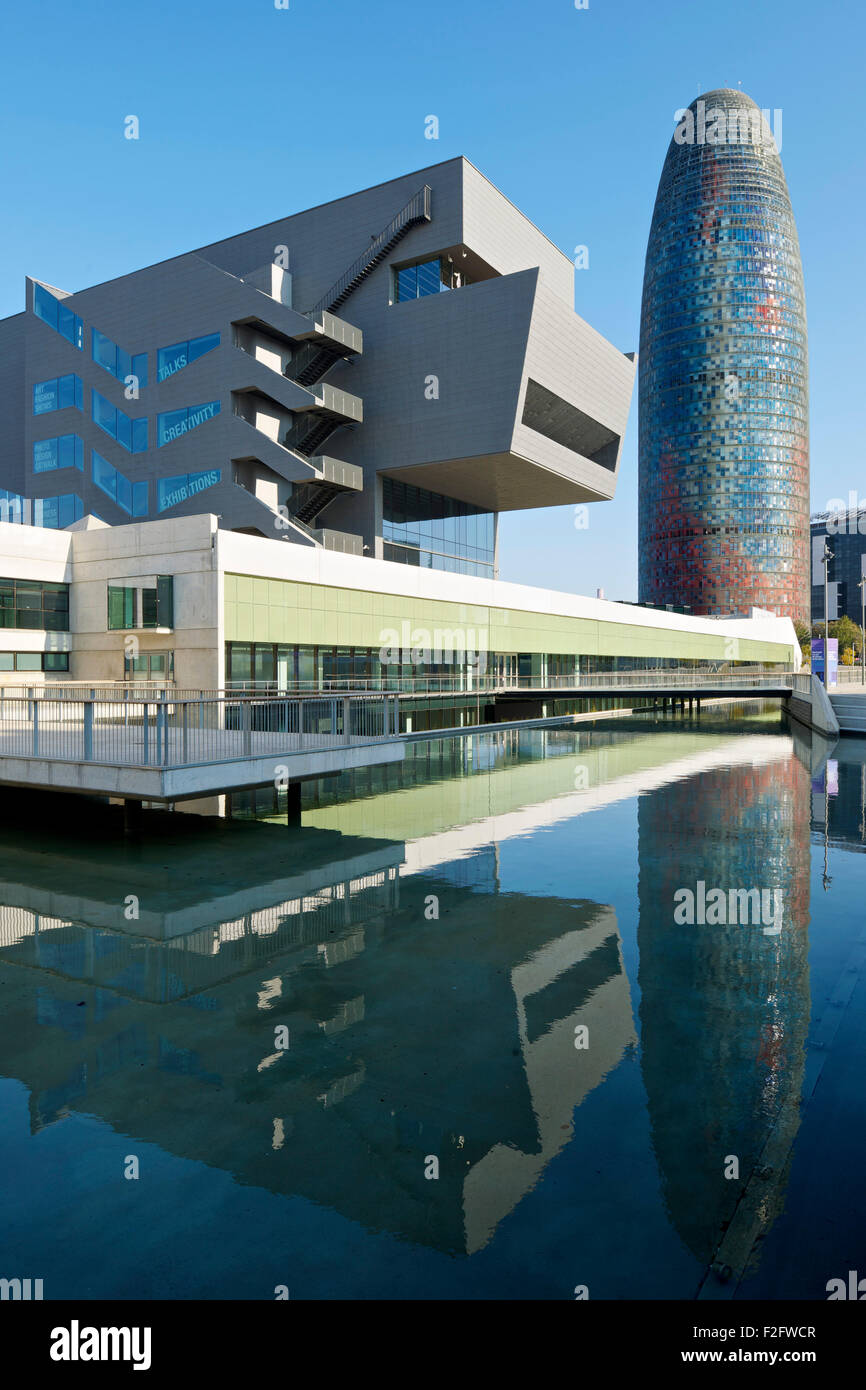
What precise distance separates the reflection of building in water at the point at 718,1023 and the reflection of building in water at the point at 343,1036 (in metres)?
0.56

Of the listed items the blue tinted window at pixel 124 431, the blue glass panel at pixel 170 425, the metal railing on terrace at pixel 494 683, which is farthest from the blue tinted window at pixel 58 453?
the metal railing on terrace at pixel 494 683

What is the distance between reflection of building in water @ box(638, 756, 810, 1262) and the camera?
5418mm

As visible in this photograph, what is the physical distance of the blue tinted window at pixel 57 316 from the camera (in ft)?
145

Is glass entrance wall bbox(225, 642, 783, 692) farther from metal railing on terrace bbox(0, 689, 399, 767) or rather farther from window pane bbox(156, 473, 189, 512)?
window pane bbox(156, 473, 189, 512)

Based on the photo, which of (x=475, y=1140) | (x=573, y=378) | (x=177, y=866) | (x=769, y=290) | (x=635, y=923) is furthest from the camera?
(x=769, y=290)

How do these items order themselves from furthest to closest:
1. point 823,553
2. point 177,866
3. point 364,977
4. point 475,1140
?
point 823,553, point 177,866, point 364,977, point 475,1140

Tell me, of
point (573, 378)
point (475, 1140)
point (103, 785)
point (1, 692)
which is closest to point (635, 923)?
point (475, 1140)

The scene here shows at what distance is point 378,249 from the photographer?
129 feet

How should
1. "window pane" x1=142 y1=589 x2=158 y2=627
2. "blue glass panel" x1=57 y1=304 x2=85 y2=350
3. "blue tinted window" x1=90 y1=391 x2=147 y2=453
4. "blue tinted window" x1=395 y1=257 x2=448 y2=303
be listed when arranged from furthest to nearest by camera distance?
"blue glass panel" x1=57 y1=304 x2=85 y2=350 < "blue tinted window" x1=90 y1=391 x2=147 y2=453 < "blue tinted window" x1=395 y1=257 x2=448 y2=303 < "window pane" x1=142 y1=589 x2=158 y2=627

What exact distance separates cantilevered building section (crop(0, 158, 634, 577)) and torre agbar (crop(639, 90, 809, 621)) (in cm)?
12943

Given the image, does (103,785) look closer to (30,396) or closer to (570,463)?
(570,463)

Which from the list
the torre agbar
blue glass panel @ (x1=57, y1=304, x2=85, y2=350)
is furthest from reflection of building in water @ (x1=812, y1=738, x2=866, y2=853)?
the torre agbar

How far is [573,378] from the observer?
4069 centimetres

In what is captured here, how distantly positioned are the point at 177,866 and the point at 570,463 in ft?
112
